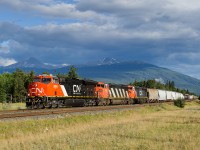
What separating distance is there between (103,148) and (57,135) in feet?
21.1

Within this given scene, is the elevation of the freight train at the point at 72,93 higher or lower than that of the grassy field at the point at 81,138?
higher

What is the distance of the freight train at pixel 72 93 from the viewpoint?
41.0 m

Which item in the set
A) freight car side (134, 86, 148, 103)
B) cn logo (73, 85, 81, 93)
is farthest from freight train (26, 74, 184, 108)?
freight car side (134, 86, 148, 103)

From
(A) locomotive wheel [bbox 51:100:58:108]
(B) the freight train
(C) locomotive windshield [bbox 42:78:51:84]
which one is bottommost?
(A) locomotive wheel [bbox 51:100:58:108]

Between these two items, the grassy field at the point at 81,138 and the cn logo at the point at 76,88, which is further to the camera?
the cn logo at the point at 76,88

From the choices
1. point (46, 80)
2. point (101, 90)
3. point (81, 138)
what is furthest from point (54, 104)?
point (81, 138)

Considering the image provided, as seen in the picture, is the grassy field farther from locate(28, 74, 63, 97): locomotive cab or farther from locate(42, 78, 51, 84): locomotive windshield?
locate(42, 78, 51, 84): locomotive windshield

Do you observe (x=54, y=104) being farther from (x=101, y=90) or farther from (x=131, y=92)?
(x=131, y=92)

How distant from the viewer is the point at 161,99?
106 metres

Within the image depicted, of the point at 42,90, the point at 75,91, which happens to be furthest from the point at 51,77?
the point at 75,91

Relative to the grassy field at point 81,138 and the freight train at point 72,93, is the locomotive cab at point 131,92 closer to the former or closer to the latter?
the freight train at point 72,93

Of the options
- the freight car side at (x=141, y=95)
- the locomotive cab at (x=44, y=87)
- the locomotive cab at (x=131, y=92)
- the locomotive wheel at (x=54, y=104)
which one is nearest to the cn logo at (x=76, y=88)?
the locomotive cab at (x=44, y=87)

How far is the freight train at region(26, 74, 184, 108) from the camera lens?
4103 centimetres

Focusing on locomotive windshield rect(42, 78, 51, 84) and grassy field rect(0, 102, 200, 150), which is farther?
locomotive windshield rect(42, 78, 51, 84)
